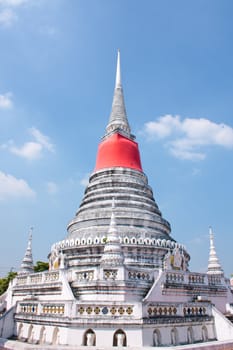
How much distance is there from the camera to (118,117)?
3475 cm

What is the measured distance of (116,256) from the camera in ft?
56.6

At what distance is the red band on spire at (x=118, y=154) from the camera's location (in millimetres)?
30531

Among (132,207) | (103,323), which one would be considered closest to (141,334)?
(103,323)

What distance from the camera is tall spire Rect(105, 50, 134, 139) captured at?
33.4m

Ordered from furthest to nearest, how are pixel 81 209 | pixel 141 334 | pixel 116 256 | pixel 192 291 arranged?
pixel 81 209
pixel 192 291
pixel 116 256
pixel 141 334

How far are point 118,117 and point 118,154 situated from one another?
5951mm

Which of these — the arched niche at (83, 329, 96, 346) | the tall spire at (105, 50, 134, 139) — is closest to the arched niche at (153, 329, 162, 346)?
the arched niche at (83, 329, 96, 346)

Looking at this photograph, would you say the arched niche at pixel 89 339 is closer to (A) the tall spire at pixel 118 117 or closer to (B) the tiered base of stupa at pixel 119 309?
(B) the tiered base of stupa at pixel 119 309

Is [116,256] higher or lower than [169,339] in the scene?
higher

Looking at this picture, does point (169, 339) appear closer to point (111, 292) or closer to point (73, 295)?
point (111, 292)

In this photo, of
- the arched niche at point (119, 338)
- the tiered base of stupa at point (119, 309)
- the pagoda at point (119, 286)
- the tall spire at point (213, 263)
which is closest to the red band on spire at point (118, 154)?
the pagoda at point (119, 286)

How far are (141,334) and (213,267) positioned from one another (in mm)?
14418

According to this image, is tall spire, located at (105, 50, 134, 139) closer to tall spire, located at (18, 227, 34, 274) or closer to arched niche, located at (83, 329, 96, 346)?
tall spire, located at (18, 227, 34, 274)

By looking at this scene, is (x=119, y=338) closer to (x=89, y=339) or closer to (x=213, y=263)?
(x=89, y=339)
